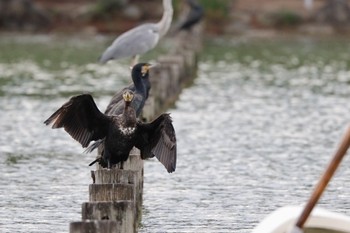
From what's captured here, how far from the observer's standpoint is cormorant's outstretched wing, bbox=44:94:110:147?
10.2 metres

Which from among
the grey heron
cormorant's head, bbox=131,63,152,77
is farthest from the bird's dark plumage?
cormorant's head, bbox=131,63,152,77

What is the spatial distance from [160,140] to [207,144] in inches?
225

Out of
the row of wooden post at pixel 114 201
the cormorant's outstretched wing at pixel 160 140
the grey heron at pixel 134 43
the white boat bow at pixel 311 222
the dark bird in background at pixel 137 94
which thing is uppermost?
the grey heron at pixel 134 43

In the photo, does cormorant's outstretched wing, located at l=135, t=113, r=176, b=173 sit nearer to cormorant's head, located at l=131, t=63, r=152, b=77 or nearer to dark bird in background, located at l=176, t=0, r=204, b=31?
cormorant's head, located at l=131, t=63, r=152, b=77

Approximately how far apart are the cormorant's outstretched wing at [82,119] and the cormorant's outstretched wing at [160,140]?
34cm

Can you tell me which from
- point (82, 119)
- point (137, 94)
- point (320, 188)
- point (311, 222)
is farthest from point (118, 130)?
point (320, 188)

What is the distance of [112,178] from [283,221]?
2.17m

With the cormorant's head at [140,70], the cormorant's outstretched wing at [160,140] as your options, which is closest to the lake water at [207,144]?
the cormorant's outstretched wing at [160,140]

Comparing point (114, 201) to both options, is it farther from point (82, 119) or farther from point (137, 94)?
point (137, 94)

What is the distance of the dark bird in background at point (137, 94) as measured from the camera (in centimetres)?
1157

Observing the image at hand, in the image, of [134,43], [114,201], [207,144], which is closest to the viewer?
[114,201]

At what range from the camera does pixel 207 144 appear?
52.6ft

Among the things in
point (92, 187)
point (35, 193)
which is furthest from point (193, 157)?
point (92, 187)

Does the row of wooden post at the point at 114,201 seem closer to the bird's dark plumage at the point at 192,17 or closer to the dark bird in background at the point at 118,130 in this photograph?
the dark bird in background at the point at 118,130
